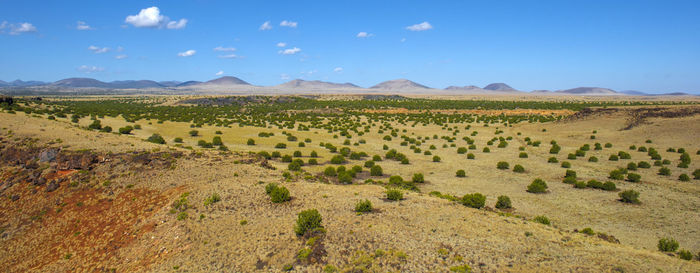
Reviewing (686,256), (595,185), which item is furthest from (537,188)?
(686,256)

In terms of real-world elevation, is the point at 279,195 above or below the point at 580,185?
above

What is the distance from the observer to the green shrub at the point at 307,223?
12.6 metres

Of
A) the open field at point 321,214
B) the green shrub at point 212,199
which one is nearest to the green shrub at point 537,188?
the open field at point 321,214

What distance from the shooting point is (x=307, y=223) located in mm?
12750

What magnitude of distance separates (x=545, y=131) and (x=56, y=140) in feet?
189

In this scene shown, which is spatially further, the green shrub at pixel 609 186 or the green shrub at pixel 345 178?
the green shrub at pixel 345 178

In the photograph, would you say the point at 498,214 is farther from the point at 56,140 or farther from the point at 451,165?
the point at 56,140

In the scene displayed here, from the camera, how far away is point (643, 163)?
2766cm

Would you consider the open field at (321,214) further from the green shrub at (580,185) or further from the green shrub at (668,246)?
the green shrub at (580,185)

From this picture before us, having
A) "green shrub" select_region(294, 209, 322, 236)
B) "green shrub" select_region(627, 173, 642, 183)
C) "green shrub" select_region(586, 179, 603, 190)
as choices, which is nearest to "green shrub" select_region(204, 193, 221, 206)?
"green shrub" select_region(294, 209, 322, 236)

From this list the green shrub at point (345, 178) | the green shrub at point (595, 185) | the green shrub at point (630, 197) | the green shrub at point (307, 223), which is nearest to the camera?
the green shrub at point (307, 223)

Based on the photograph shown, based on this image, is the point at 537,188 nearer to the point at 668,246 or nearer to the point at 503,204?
the point at 503,204

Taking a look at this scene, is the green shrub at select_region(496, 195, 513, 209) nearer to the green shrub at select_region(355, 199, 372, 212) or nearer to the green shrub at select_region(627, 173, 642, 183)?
the green shrub at select_region(355, 199, 372, 212)

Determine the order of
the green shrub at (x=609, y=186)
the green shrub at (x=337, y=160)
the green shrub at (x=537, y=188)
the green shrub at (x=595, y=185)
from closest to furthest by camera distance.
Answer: the green shrub at (x=537, y=188) < the green shrub at (x=609, y=186) < the green shrub at (x=595, y=185) < the green shrub at (x=337, y=160)
